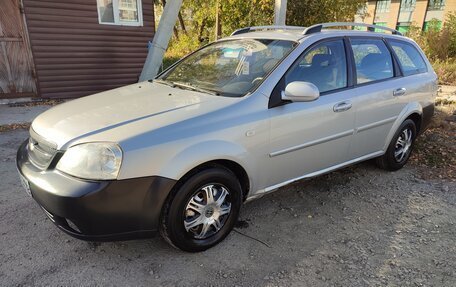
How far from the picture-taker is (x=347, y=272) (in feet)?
8.82

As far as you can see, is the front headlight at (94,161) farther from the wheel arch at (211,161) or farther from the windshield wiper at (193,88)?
the windshield wiper at (193,88)

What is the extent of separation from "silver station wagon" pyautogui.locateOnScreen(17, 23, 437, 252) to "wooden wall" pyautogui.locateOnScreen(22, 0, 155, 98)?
17.0ft

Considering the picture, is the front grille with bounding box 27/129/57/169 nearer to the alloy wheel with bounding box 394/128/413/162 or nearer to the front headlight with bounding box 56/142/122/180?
the front headlight with bounding box 56/142/122/180

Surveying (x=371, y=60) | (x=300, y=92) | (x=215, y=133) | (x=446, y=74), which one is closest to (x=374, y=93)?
(x=371, y=60)

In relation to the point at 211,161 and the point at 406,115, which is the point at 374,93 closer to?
the point at 406,115

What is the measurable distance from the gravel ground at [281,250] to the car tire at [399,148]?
64 centimetres

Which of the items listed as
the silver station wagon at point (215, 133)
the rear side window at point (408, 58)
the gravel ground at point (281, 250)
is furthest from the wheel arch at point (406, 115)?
the gravel ground at point (281, 250)

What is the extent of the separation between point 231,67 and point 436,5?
31.2 metres

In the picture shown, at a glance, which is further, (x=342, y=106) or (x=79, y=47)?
(x=79, y=47)

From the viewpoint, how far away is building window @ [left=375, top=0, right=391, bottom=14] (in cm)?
3196

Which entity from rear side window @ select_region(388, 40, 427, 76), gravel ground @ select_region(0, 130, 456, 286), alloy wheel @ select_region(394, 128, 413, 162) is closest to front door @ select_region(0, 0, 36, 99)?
gravel ground @ select_region(0, 130, 456, 286)

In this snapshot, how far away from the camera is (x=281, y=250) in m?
2.94

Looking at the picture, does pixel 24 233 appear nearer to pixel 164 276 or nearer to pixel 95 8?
pixel 164 276

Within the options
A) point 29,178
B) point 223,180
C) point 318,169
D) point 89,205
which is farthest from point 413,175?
point 29,178
